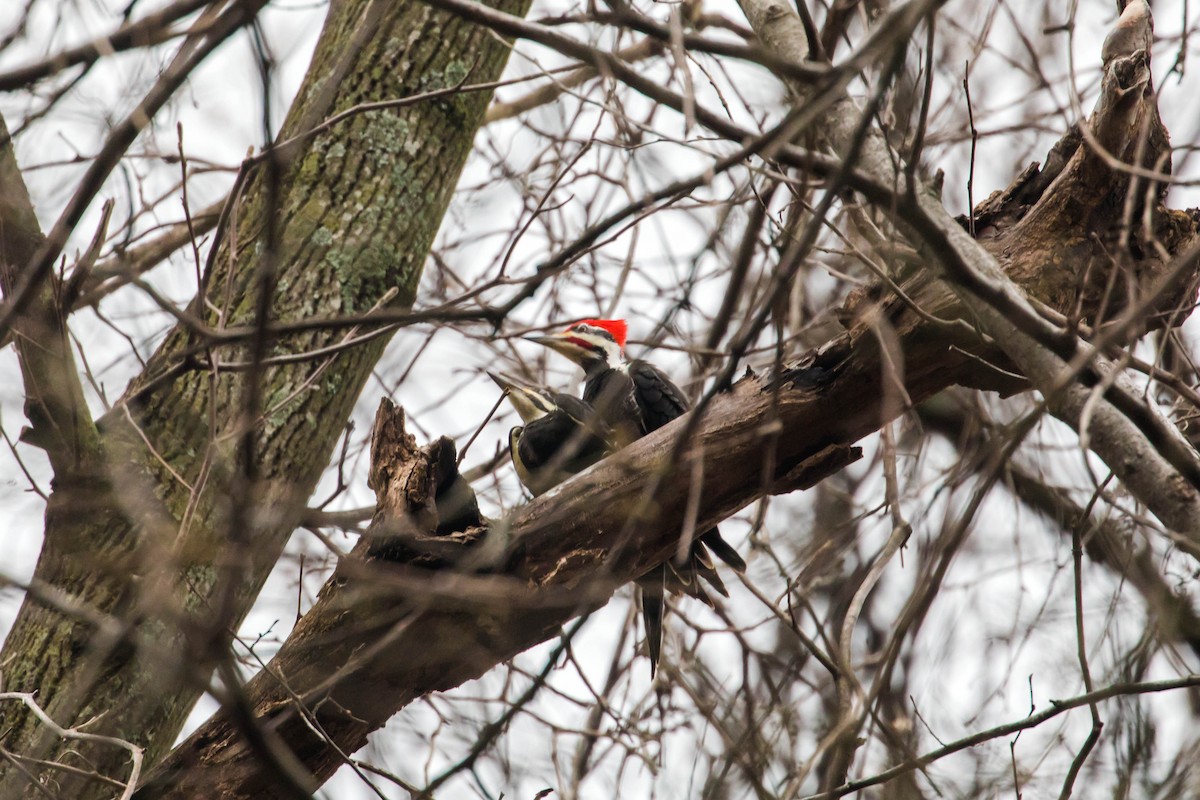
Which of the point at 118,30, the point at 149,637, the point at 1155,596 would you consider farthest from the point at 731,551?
the point at 118,30

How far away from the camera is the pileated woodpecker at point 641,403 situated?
3.65 metres

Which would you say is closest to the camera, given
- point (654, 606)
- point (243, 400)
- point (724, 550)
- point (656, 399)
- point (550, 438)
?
point (243, 400)

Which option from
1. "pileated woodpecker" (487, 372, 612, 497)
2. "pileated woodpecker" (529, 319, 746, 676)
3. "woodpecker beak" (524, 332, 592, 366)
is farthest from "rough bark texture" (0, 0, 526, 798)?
"woodpecker beak" (524, 332, 592, 366)

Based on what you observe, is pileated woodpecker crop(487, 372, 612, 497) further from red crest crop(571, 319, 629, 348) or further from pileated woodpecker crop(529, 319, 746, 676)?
red crest crop(571, 319, 629, 348)

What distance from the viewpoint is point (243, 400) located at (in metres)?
2.64

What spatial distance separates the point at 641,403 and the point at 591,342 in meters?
0.90

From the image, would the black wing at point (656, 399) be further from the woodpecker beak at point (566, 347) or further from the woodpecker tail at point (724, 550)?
the woodpecker beak at point (566, 347)

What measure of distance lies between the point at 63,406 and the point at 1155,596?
109 inches

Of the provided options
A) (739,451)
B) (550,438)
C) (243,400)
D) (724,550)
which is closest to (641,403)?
(550,438)

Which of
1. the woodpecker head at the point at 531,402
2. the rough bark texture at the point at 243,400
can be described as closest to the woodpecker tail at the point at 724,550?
the woodpecker head at the point at 531,402

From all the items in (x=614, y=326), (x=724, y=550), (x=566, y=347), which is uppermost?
(x=614, y=326)

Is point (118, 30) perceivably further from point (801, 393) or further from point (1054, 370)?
point (1054, 370)

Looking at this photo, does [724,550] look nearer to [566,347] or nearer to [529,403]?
[529,403]

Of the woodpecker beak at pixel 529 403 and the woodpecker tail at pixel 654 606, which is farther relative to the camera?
the woodpecker beak at pixel 529 403
